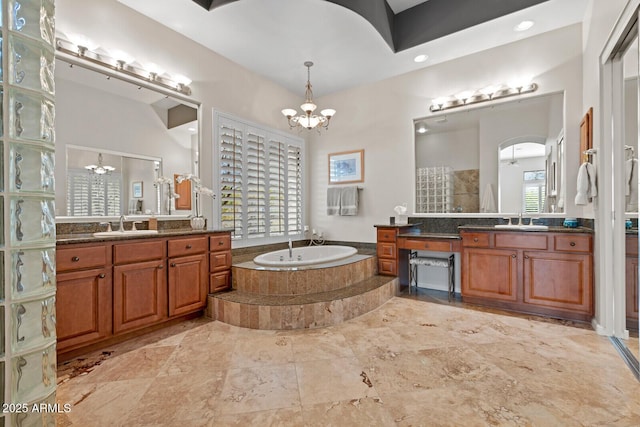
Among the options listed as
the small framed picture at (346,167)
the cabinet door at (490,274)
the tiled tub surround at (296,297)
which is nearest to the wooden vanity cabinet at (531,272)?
the cabinet door at (490,274)

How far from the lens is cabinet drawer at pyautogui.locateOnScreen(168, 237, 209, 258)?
2.82m

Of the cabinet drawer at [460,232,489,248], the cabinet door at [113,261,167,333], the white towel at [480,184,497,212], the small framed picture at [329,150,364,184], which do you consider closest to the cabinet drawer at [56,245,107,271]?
the cabinet door at [113,261,167,333]

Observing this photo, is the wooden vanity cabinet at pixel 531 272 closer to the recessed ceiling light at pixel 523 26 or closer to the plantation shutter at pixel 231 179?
the recessed ceiling light at pixel 523 26

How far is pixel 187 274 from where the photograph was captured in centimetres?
294

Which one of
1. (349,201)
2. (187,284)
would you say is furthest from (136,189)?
(349,201)

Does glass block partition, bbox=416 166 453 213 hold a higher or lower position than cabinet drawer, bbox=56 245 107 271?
higher

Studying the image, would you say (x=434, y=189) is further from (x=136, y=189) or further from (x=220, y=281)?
(x=136, y=189)

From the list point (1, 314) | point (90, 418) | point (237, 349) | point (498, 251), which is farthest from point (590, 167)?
point (90, 418)

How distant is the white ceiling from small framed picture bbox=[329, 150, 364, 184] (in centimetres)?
120

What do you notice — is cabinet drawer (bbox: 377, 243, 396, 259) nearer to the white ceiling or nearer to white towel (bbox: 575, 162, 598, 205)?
white towel (bbox: 575, 162, 598, 205)

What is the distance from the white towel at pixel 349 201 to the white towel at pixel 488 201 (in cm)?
176

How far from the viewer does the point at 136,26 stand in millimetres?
3021

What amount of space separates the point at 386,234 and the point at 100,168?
10.7ft

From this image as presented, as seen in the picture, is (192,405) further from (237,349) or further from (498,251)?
(498,251)
